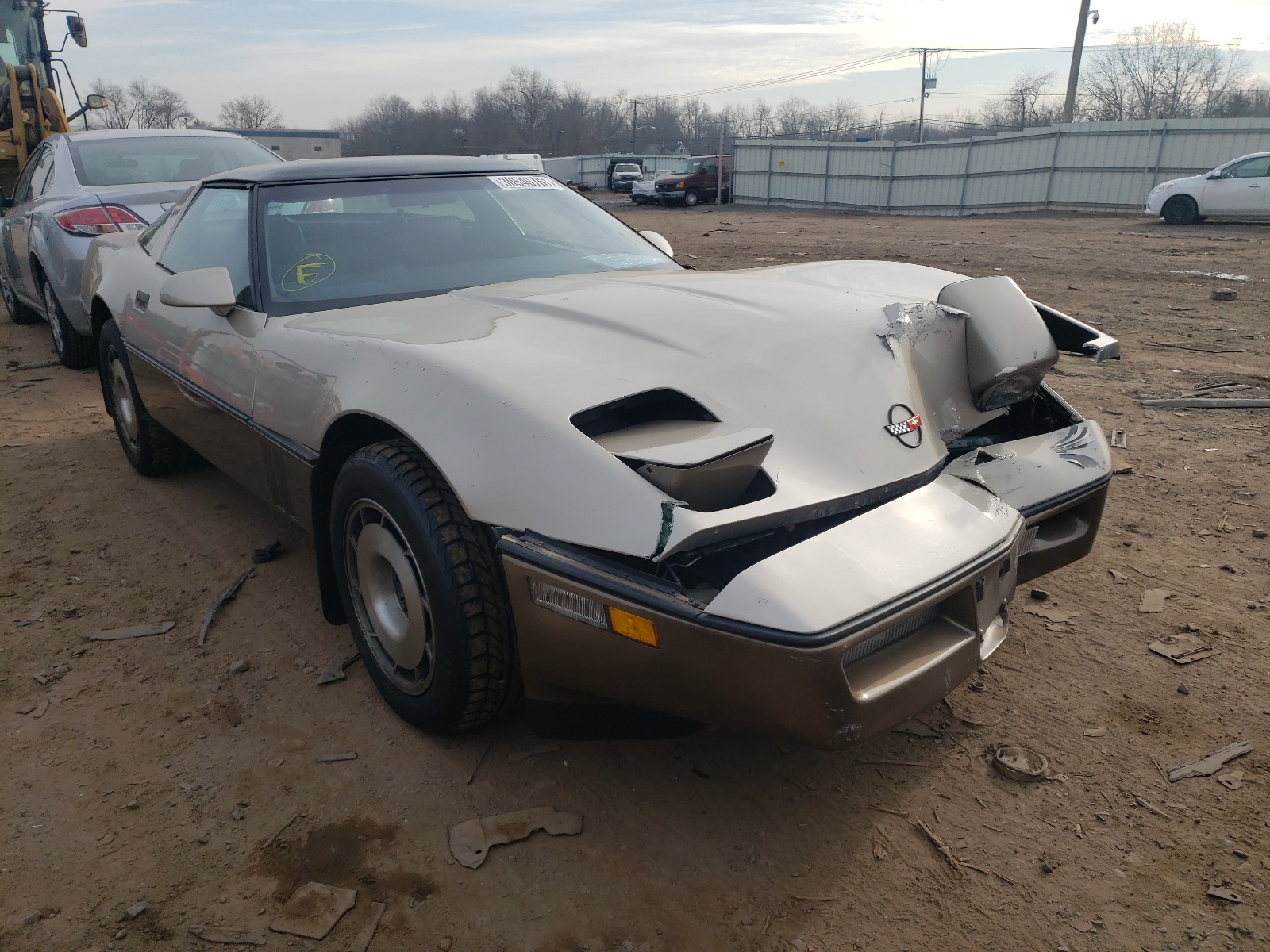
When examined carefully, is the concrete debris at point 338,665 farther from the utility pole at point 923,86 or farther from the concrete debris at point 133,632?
the utility pole at point 923,86

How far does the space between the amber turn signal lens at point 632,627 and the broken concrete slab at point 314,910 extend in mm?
844

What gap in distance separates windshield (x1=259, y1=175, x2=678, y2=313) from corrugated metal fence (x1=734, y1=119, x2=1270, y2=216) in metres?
22.2

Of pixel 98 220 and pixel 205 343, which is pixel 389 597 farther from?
pixel 98 220

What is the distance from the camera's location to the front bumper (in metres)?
1.57

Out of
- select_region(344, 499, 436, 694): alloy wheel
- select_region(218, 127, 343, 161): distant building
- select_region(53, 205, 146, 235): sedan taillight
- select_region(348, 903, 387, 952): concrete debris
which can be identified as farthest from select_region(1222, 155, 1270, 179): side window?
select_region(218, 127, 343, 161): distant building

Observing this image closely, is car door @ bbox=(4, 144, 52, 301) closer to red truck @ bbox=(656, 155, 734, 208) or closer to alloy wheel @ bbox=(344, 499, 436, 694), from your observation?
alloy wheel @ bbox=(344, 499, 436, 694)

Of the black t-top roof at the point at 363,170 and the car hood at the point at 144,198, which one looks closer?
the black t-top roof at the point at 363,170

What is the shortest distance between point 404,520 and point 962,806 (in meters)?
1.51

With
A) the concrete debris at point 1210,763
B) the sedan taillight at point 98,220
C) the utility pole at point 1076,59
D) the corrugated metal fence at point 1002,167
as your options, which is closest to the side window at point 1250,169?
the corrugated metal fence at point 1002,167

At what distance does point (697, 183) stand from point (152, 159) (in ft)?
84.6

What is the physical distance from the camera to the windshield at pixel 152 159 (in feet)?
20.7

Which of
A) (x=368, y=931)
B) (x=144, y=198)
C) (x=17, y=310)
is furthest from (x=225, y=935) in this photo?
(x=17, y=310)

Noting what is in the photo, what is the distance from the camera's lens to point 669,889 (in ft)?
6.05

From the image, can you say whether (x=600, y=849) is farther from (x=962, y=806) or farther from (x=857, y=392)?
(x=857, y=392)
